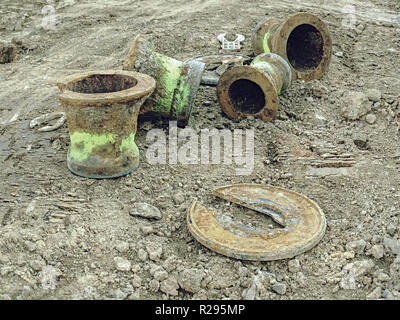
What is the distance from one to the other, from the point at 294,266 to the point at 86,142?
203 cm

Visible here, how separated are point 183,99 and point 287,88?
157 cm

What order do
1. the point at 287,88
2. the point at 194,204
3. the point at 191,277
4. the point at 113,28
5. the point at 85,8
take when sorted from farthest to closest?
1. the point at 85,8
2. the point at 113,28
3. the point at 287,88
4. the point at 194,204
5. the point at 191,277

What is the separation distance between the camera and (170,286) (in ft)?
9.21

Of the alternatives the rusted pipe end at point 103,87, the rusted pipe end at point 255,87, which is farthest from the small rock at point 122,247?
the rusted pipe end at point 255,87

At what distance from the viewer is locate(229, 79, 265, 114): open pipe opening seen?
5.20m

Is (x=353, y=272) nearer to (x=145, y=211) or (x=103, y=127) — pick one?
(x=145, y=211)

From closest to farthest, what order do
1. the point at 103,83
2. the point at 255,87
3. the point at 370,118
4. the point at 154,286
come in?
the point at 154,286 → the point at 103,83 → the point at 370,118 → the point at 255,87

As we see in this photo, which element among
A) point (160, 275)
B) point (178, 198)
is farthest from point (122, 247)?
point (178, 198)

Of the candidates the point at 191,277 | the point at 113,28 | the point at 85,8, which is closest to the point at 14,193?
the point at 191,277

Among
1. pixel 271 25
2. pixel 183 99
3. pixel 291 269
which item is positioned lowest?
pixel 291 269

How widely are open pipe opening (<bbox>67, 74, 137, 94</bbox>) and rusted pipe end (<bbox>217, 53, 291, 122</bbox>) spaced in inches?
47.5

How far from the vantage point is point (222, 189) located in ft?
12.6

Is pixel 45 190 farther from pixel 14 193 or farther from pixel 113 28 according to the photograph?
pixel 113 28

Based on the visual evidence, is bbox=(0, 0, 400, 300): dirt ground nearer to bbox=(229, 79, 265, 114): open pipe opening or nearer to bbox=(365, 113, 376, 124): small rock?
bbox=(365, 113, 376, 124): small rock
